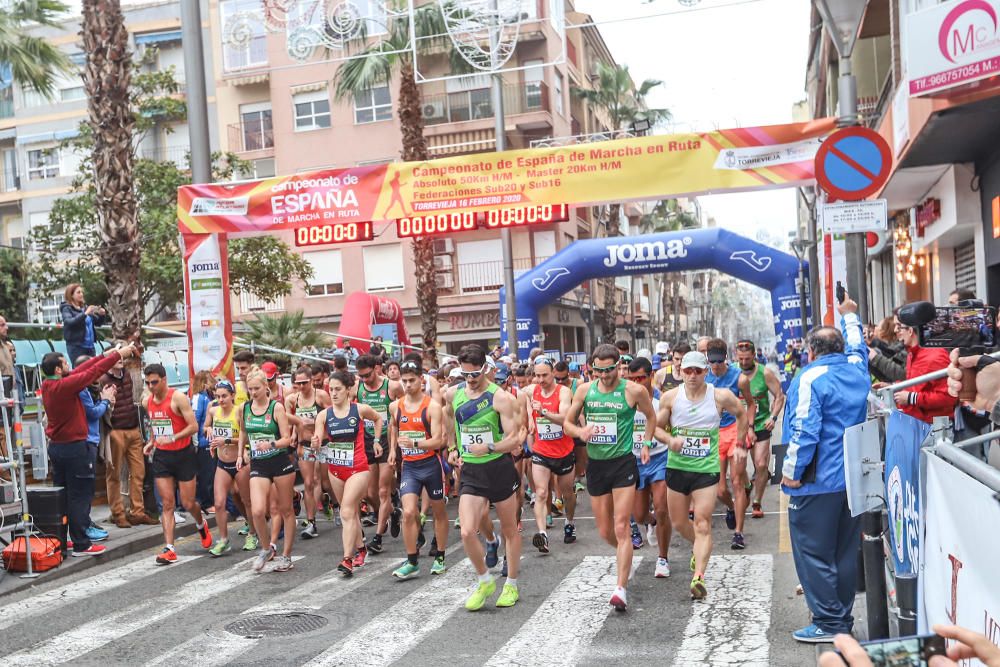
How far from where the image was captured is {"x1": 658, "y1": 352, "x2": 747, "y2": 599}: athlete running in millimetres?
7660

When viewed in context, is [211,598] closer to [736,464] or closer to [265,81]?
[736,464]

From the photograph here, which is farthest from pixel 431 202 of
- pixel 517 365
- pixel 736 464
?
pixel 736 464

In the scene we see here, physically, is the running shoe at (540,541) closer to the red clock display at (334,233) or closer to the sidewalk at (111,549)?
the sidewalk at (111,549)

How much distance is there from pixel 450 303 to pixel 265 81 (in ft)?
38.7

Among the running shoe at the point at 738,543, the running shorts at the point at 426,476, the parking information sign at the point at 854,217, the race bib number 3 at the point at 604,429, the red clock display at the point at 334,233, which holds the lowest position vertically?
the running shoe at the point at 738,543

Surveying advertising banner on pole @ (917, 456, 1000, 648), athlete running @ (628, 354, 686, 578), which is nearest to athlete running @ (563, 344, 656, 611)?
athlete running @ (628, 354, 686, 578)

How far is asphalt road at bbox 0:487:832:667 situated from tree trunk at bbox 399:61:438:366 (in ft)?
48.3

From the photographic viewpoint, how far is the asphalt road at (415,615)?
633 centimetres

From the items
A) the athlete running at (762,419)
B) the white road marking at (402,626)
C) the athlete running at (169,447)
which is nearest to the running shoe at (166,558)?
the athlete running at (169,447)

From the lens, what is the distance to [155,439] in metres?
10.1

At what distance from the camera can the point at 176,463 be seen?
10102 millimetres

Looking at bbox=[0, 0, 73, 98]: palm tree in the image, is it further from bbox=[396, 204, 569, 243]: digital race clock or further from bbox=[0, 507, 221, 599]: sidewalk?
bbox=[0, 507, 221, 599]: sidewalk

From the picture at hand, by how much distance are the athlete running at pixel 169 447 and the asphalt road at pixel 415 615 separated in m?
0.58

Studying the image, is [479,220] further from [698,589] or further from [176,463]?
[698,589]
